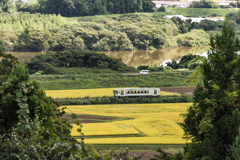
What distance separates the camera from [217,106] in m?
7.94

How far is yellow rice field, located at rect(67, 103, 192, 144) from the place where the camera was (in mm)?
22609

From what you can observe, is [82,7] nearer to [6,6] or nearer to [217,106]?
[6,6]

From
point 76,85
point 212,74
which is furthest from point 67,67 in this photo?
point 212,74

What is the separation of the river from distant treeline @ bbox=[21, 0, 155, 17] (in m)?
25.1

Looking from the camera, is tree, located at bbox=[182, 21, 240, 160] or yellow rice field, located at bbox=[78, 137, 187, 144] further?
yellow rice field, located at bbox=[78, 137, 187, 144]

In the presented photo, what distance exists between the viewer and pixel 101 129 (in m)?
25.3

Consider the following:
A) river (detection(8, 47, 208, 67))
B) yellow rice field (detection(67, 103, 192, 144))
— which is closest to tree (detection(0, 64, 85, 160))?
yellow rice field (detection(67, 103, 192, 144))

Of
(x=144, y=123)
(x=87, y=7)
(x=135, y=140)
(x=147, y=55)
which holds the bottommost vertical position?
→ (x=147, y=55)

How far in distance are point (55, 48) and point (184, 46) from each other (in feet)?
92.1

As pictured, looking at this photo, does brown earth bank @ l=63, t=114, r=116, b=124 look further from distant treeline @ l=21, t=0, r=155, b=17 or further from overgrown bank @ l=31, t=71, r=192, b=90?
distant treeline @ l=21, t=0, r=155, b=17

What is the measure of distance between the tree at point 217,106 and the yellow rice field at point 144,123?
45.3 ft

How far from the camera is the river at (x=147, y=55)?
66.1 meters

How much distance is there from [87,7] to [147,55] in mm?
31798

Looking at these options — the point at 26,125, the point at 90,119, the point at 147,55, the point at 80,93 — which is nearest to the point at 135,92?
the point at 80,93
